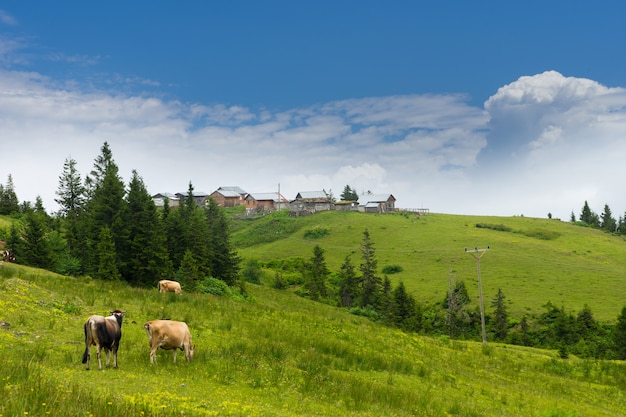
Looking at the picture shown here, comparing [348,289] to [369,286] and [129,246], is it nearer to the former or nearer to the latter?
[369,286]

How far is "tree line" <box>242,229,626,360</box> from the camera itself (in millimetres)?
65000

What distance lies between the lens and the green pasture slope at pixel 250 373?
1075 centimetres

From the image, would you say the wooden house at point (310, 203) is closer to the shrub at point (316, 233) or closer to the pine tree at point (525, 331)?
the shrub at point (316, 233)

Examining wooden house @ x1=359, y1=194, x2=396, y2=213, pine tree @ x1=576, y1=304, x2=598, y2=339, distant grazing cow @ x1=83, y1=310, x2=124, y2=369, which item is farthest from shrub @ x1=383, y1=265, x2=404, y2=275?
distant grazing cow @ x1=83, y1=310, x2=124, y2=369

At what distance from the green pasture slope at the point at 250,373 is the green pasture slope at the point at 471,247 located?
57.3 metres

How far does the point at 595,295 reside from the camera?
83625mm

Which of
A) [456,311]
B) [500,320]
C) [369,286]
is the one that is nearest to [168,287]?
[456,311]

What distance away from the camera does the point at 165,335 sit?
15609 mm

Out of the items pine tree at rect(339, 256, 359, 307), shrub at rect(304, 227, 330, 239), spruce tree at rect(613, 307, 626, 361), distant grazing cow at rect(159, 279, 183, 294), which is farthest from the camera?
shrub at rect(304, 227, 330, 239)

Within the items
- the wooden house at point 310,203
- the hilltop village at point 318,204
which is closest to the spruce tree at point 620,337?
the hilltop village at point 318,204

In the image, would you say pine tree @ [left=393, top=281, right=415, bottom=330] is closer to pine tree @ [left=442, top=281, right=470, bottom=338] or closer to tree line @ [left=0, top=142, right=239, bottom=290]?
pine tree @ [left=442, top=281, right=470, bottom=338]

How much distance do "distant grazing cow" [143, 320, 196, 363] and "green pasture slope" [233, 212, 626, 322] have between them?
7530 centimetres

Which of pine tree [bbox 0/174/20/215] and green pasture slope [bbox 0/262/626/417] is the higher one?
pine tree [bbox 0/174/20/215]

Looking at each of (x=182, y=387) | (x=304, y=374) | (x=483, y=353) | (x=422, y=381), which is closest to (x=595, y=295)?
(x=483, y=353)
